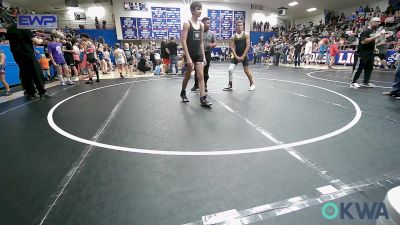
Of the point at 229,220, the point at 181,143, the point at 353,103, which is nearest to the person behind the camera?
the point at 229,220

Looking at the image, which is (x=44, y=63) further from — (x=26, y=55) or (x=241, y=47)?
(x=241, y=47)

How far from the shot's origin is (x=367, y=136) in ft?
8.75

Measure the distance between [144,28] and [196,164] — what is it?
21.0 meters

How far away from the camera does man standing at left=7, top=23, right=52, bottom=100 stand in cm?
512

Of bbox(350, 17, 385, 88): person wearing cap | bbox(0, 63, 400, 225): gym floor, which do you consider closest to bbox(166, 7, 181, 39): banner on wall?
bbox(350, 17, 385, 88): person wearing cap

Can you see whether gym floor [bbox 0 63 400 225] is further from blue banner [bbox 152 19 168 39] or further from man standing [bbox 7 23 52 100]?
blue banner [bbox 152 19 168 39]

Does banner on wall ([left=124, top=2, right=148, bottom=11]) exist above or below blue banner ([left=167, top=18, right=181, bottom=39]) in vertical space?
above

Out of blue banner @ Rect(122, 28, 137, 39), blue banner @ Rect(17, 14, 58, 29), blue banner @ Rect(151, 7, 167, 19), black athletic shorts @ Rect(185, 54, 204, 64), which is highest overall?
blue banner @ Rect(151, 7, 167, 19)

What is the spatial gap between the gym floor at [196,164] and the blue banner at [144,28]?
18403mm

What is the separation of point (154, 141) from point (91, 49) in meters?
7.13

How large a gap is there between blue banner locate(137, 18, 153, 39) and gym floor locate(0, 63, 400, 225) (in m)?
18.4

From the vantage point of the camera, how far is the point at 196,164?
213 cm

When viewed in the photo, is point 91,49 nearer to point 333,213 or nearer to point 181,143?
point 181,143

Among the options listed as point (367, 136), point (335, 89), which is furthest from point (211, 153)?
point (335, 89)
